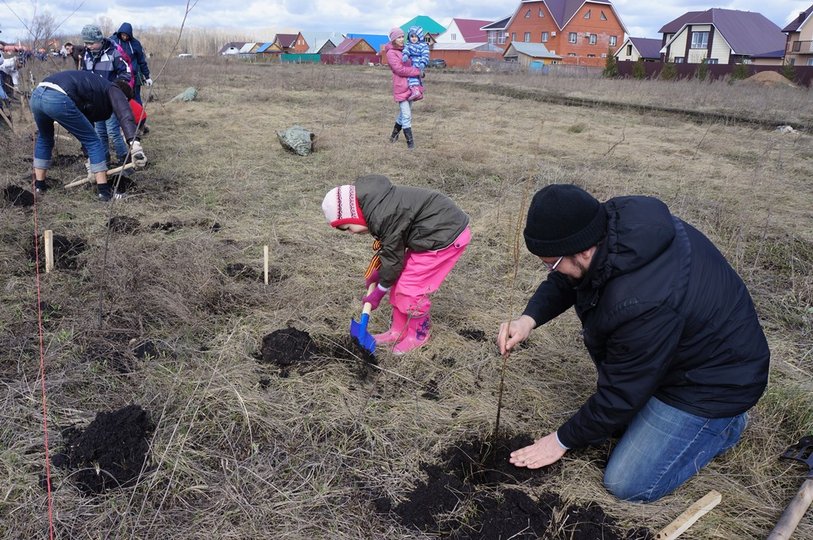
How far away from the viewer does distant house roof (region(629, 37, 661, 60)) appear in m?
46.4

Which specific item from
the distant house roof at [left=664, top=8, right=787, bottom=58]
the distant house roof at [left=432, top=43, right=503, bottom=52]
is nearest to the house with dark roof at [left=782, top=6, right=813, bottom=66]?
the distant house roof at [left=664, top=8, right=787, bottom=58]

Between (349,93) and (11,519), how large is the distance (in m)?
15.8

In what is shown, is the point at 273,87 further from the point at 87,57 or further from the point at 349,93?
the point at 87,57

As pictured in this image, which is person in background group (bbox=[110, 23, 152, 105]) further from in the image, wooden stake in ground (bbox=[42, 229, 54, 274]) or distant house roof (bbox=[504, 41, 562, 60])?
distant house roof (bbox=[504, 41, 562, 60])

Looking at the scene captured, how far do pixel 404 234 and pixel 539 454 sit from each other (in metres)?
1.29

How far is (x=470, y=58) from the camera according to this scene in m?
48.3

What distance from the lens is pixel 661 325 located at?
176 cm

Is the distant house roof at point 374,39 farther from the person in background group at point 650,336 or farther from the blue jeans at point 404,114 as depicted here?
the person in background group at point 650,336

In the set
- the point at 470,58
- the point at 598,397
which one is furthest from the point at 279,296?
the point at 470,58

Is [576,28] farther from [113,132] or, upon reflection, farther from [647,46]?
[113,132]

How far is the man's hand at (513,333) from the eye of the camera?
7.48 feet

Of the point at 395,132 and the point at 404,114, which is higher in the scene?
the point at 404,114

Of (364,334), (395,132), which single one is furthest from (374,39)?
(364,334)

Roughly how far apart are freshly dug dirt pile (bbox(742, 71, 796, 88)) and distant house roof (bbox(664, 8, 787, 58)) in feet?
55.0
